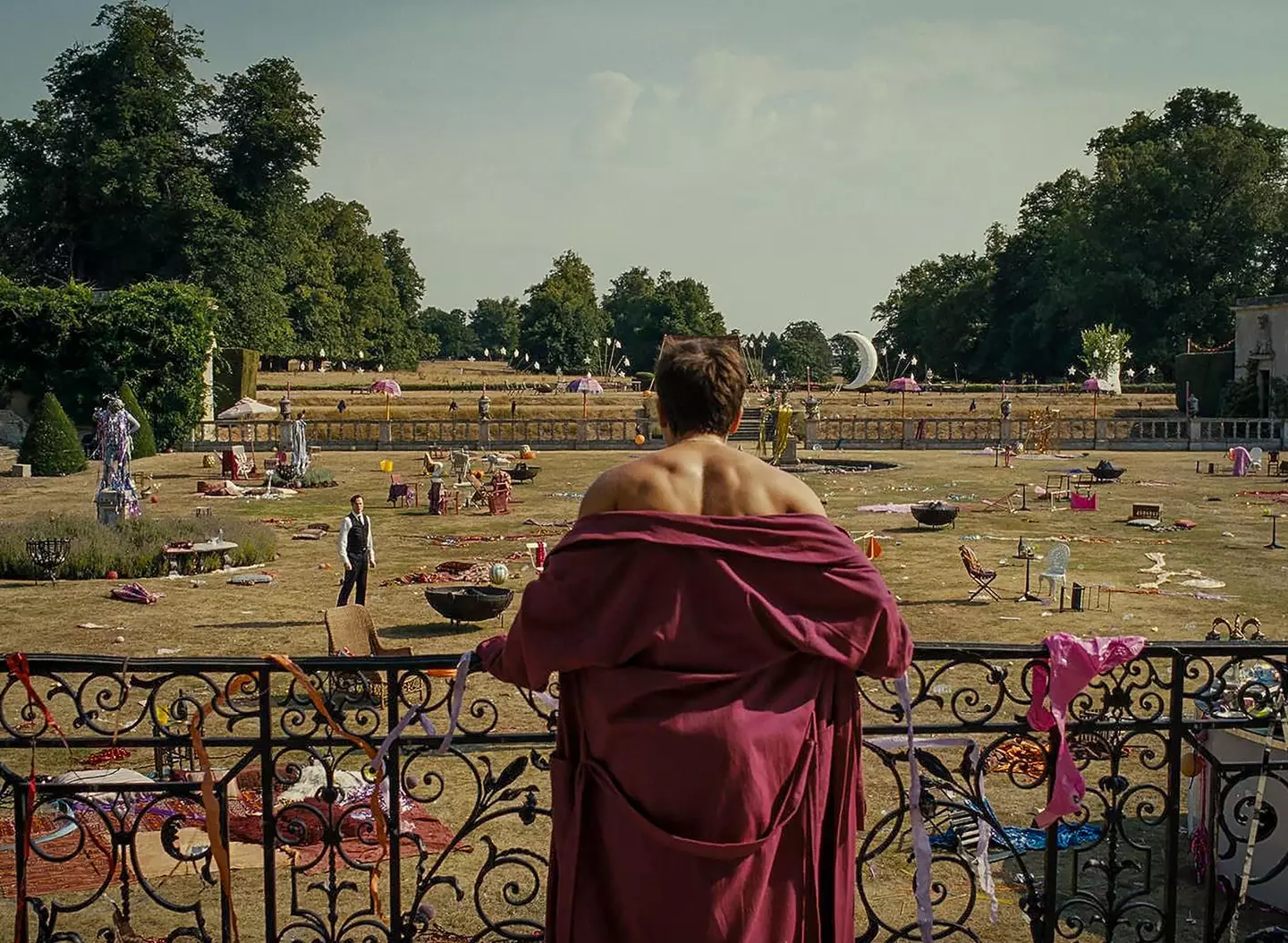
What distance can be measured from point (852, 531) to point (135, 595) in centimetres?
1235

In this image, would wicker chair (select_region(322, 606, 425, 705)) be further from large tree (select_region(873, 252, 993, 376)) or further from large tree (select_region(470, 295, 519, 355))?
large tree (select_region(470, 295, 519, 355))

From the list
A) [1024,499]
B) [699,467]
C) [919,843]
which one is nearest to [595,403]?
[1024,499]

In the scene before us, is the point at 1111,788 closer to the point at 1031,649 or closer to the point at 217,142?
the point at 1031,649

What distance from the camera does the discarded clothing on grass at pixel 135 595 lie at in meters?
17.7

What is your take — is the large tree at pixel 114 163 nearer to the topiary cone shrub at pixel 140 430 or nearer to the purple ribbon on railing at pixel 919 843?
the topiary cone shrub at pixel 140 430

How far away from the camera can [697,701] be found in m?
3.18

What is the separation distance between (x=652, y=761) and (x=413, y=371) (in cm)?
9830

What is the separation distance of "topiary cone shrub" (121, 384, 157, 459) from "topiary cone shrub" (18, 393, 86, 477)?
3426 millimetres

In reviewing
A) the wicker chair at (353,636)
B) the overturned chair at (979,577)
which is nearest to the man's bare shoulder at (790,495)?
the wicker chair at (353,636)

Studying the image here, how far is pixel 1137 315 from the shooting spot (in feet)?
232

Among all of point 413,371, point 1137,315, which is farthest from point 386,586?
point 413,371

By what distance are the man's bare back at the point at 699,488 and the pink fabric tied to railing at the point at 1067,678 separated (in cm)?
153

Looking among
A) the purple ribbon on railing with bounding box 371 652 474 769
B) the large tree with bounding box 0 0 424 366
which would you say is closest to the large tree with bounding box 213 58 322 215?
the large tree with bounding box 0 0 424 366

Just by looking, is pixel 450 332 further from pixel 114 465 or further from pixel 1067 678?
pixel 1067 678
